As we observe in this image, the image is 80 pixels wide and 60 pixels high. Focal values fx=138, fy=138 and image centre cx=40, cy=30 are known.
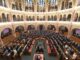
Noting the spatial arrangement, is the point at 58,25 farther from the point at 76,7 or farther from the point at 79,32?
the point at 76,7

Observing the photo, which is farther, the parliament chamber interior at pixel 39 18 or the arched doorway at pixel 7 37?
Result: the parliament chamber interior at pixel 39 18

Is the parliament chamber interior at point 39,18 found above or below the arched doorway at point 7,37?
above

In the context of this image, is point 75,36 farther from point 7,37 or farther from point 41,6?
point 41,6

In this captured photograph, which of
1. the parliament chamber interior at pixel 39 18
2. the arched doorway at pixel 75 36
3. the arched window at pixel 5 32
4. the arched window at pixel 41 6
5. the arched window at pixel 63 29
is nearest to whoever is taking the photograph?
the arched doorway at pixel 75 36

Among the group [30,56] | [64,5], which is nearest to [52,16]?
[64,5]

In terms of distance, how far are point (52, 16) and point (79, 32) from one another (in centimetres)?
1142

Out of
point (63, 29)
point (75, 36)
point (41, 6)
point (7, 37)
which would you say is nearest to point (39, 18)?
point (41, 6)

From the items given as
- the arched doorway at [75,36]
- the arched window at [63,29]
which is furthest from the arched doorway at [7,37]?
the arched window at [63,29]

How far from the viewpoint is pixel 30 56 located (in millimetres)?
16469

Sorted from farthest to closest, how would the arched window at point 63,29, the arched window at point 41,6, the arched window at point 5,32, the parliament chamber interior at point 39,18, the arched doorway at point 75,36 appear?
the arched window at point 41,6, the arched window at point 63,29, the arched window at point 5,32, the parliament chamber interior at point 39,18, the arched doorway at point 75,36

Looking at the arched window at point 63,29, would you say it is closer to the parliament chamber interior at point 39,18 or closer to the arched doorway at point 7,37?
the parliament chamber interior at point 39,18

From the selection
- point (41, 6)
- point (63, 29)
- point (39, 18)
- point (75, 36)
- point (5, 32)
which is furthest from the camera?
point (39, 18)

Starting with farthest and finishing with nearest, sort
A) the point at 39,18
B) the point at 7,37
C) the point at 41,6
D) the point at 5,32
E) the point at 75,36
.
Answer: the point at 39,18 → the point at 41,6 → the point at 5,32 → the point at 75,36 → the point at 7,37

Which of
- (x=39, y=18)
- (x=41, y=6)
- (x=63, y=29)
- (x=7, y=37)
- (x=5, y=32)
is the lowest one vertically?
(x=7, y=37)
